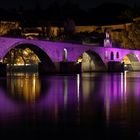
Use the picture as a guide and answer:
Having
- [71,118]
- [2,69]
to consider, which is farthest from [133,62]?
[71,118]

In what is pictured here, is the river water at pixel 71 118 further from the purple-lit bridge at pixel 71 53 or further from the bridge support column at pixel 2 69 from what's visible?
the purple-lit bridge at pixel 71 53

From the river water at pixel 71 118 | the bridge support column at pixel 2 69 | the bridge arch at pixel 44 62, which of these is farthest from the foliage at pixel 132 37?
the river water at pixel 71 118

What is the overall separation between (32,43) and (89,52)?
21.1 m

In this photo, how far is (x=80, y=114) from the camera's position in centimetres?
1705

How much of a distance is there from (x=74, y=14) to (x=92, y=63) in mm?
58649

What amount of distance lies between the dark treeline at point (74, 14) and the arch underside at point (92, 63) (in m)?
28.3

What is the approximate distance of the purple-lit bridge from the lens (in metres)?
63.0

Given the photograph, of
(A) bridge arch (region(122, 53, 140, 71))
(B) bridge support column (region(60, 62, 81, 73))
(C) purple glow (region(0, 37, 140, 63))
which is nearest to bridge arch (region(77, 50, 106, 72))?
(C) purple glow (region(0, 37, 140, 63))

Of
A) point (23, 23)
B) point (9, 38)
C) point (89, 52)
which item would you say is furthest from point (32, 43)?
point (23, 23)

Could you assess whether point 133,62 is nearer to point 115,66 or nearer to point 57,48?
point 115,66

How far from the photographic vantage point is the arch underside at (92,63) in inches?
3418

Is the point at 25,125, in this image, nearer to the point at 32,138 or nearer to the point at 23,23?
the point at 32,138

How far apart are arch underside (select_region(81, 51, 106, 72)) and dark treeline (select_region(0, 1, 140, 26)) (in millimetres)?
28276

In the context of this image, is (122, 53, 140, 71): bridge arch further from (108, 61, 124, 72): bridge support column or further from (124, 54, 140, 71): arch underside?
(108, 61, 124, 72): bridge support column
